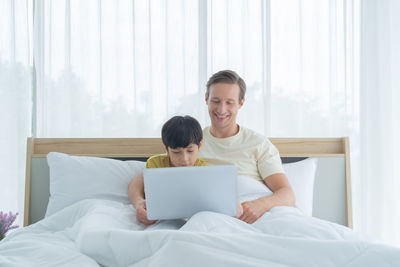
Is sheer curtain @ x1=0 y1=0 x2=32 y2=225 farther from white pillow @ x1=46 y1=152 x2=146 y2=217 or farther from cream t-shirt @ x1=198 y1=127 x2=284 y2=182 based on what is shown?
cream t-shirt @ x1=198 y1=127 x2=284 y2=182

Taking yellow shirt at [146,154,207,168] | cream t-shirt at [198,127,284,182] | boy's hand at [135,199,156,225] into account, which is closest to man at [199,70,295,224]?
cream t-shirt at [198,127,284,182]

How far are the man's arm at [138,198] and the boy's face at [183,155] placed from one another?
0.20 metres

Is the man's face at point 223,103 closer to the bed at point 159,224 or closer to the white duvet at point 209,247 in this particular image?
the bed at point 159,224

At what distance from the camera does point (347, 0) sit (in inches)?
102

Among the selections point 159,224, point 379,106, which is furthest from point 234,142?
point 379,106

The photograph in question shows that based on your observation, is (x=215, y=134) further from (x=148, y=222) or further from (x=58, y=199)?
(x=58, y=199)

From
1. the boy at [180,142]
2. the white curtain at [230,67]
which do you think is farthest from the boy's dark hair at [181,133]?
the white curtain at [230,67]

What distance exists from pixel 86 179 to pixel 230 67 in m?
1.13

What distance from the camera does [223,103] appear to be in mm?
1889

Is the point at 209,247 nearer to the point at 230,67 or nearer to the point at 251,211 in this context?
the point at 251,211

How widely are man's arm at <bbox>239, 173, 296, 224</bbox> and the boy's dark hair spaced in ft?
1.11

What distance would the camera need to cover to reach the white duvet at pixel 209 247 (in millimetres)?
890

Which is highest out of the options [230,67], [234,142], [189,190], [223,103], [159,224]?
[230,67]

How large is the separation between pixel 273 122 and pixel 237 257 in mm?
1707
